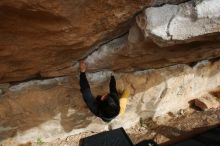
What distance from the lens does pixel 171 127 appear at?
18.7 ft

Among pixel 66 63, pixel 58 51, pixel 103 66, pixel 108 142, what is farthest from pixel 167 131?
pixel 58 51

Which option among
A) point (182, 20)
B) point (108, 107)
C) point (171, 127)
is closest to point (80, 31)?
point (182, 20)

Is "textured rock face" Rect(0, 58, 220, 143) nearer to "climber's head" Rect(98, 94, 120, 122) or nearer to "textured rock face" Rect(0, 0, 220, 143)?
"textured rock face" Rect(0, 0, 220, 143)

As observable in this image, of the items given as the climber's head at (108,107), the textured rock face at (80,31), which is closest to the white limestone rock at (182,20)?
the textured rock face at (80,31)

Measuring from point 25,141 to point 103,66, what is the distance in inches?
72.3

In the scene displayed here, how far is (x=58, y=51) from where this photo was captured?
375cm

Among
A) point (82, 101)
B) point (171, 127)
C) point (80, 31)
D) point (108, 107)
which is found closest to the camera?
point (80, 31)

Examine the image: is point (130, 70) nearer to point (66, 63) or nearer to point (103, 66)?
point (103, 66)

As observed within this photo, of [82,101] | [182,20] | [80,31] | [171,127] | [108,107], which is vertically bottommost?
[171,127]

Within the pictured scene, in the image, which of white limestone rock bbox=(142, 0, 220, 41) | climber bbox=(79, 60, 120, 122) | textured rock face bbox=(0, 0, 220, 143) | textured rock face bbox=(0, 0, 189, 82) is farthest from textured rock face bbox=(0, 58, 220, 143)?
white limestone rock bbox=(142, 0, 220, 41)

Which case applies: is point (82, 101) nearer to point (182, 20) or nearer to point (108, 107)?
point (108, 107)

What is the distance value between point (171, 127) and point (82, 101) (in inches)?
74.4

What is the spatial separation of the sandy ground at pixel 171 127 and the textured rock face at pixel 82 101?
111 mm

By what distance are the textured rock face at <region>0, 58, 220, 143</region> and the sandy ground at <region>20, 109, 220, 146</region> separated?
11cm
